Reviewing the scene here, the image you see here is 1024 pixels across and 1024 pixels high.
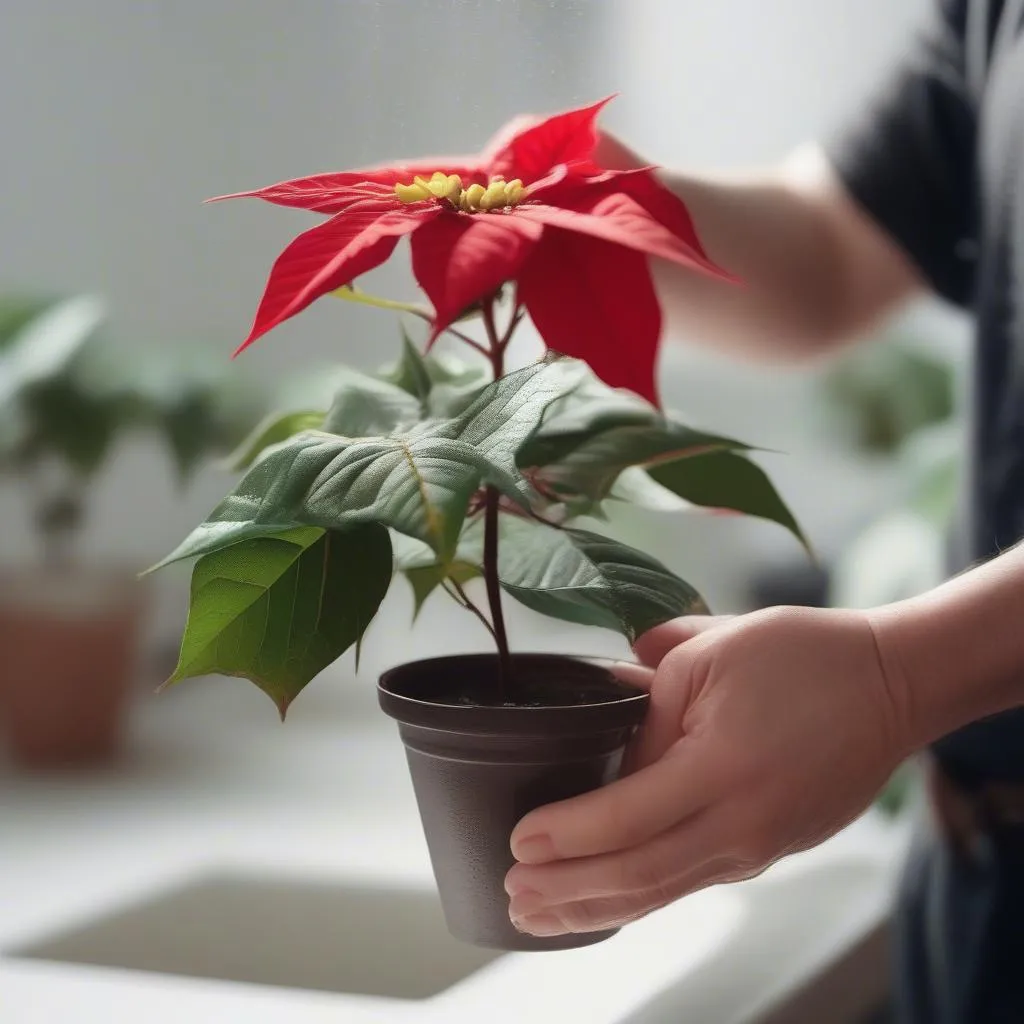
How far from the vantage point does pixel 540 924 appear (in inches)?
16.6

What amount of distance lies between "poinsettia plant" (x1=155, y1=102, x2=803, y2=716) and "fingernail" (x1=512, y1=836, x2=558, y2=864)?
73 millimetres

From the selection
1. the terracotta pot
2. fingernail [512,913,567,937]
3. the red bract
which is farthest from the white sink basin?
the red bract

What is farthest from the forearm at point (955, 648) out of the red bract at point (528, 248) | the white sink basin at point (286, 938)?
the white sink basin at point (286, 938)

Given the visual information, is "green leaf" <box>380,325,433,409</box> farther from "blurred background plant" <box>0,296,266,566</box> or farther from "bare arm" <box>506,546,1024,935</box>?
"blurred background plant" <box>0,296,266,566</box>

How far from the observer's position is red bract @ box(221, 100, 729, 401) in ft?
1.29

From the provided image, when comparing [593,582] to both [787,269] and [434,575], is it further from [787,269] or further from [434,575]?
[787,269]

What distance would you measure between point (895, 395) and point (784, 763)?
1.06 meters

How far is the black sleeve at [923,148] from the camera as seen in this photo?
884 millimetres

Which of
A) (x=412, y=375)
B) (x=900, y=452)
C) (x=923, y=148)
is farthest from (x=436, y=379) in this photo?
(x=900, y=452)

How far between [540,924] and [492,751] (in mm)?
58

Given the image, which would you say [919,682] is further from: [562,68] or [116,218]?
[116,218]

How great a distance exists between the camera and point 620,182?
45cm

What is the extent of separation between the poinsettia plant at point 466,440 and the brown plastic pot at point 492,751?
0.03 m

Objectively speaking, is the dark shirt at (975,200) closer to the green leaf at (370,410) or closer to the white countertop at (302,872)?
the white countertop at (302,872)
